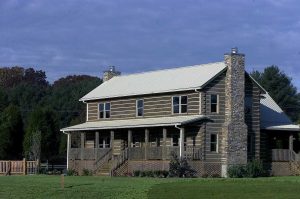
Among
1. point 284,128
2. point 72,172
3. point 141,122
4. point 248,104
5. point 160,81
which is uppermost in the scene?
Result: point 160,81

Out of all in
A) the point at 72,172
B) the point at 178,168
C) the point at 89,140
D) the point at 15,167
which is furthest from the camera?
the point at 89,140

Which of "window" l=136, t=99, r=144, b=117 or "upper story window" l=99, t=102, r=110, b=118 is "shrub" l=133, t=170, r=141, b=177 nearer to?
"window" l=136, t=99, r=144, b=117

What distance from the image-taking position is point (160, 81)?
5269 cm

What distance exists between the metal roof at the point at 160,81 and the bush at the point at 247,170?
641 cm

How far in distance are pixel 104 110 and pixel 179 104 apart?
9.78m

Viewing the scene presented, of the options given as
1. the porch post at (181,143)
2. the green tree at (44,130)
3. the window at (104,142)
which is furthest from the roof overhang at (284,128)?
the green tree at (44,130)

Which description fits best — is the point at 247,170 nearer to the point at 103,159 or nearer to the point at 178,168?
the point at 178,168

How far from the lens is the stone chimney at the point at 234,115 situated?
47281 millimetres

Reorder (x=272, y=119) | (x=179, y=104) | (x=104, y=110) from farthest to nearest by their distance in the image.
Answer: (x=104, y=110)
(x=272, y=119)
(x=179, y=104)

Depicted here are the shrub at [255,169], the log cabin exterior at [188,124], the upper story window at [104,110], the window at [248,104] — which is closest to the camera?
the shrub at [255,169]

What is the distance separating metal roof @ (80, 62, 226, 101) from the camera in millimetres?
48375

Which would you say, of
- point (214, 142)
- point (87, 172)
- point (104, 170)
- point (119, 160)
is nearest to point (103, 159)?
point (104, 170)

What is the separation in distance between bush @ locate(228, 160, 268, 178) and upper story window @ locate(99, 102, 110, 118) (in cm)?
1382

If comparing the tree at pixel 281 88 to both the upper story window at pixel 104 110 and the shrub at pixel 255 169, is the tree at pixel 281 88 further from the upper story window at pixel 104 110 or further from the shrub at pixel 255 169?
the shrub at pixel 255 169
